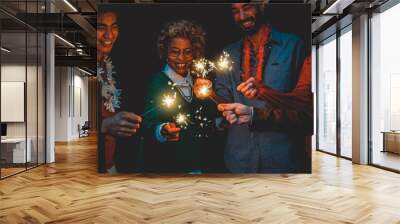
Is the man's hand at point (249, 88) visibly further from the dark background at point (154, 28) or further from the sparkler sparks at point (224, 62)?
the dark background at point (154, 28)

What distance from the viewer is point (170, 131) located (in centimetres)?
671

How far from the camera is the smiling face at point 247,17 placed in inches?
264

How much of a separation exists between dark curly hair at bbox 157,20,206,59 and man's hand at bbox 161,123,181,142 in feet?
4.11

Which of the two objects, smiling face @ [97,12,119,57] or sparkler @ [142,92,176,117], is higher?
smiling face @ [97,12,119,57]

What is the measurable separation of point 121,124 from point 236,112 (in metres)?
2.08

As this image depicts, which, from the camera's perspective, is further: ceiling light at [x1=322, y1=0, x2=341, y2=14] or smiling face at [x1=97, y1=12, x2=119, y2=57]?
smiling face at [x1=97, y1=12, x2=119, y2=57]

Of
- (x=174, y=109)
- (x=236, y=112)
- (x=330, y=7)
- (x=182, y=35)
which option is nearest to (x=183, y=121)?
(x=174, y=109)

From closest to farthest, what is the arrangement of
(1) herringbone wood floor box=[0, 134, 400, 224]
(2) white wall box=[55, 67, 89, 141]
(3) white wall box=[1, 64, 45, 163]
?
(1) herringbone wood floor box=[0, 134, 400, 224], (3) white wall box=[1, 64, 45, 163], (2) white wall box=[55, 67, 89, 141]

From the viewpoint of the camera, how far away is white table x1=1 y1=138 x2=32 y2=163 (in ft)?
24.2

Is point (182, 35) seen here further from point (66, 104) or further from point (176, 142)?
point (66, 104)

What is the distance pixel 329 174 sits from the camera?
679 centimetres

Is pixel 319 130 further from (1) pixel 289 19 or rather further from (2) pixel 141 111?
(2) pixel 141 111

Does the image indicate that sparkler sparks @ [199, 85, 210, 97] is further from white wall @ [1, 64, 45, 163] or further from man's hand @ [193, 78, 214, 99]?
white wall @ [1, 64, 45, 163]

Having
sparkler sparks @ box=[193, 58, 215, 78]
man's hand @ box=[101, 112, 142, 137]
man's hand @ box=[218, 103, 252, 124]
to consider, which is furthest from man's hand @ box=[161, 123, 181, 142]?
sparkler sparks @ box=[193, 58, 215, 78]
